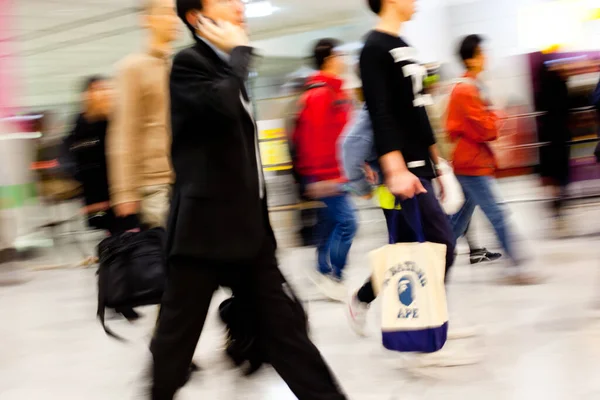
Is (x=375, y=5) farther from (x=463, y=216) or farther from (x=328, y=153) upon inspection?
(x=463, y=216)

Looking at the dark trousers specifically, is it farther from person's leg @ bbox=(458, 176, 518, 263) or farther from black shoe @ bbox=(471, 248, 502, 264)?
black shoe @ bbox=(471, 248, 502, 264)

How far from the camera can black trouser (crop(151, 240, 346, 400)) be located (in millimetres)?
1993

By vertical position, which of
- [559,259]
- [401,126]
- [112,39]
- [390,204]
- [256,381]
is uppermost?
[112,39]

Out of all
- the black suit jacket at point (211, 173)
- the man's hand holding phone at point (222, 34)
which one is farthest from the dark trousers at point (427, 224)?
the man's hand holding phone at point (222, 34)

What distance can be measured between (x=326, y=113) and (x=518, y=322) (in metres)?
1.73

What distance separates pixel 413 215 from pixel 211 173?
3.39 ft

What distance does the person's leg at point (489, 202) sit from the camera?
14.8ft

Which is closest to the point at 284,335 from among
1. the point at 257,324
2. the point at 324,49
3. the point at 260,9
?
the point at 257,324

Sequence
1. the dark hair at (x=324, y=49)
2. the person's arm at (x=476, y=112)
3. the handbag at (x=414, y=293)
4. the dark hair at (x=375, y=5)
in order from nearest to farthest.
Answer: the handbag at (x=414, y=293) → the dark hair at (x=375, y=5) → the person's arm at (x=476, y=112) → the dark hair at (x=324, y=49)

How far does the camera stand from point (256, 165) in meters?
2.03

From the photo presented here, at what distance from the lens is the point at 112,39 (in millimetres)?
14445

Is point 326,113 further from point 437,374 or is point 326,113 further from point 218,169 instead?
point 218,169

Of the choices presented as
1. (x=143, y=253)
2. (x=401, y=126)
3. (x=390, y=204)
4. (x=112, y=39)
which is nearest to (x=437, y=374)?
(x=390, y=204)

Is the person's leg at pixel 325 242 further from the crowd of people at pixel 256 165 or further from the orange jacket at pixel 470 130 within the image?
the orange jacket at pixel 470 130
